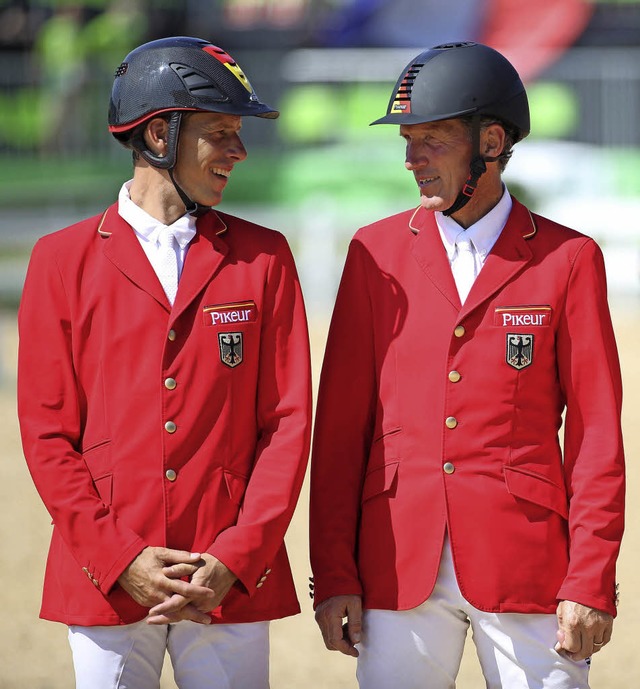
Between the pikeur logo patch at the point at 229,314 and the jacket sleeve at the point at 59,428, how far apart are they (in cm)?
32

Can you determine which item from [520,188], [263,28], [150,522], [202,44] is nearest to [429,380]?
[150,522]

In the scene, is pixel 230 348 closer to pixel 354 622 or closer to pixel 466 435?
pixel 466 435

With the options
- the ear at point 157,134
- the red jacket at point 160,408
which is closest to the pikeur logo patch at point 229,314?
the red jacket at point 160,408

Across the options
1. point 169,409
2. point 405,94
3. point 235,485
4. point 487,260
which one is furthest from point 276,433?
point 405,94

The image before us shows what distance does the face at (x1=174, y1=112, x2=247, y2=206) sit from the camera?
3.44m

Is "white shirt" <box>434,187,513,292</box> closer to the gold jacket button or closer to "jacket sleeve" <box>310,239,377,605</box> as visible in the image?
"jacket sleeve" <box>310,239,377,605</box>

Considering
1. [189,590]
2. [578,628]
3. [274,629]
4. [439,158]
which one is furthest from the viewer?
[274,629]

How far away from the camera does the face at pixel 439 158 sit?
3.53m

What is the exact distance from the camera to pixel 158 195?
3494 mm

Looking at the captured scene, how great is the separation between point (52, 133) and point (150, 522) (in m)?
16.5

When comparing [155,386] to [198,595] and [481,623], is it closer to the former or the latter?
[198,595]

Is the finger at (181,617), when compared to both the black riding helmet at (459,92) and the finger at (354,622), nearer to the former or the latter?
the finger at (354,622)

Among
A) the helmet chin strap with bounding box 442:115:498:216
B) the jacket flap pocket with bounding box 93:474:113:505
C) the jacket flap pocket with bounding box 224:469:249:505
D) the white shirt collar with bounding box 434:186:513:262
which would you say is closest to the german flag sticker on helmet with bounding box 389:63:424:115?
the helmet chin strap with bounding box 442:115:498:216

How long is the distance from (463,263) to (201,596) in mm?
1100
